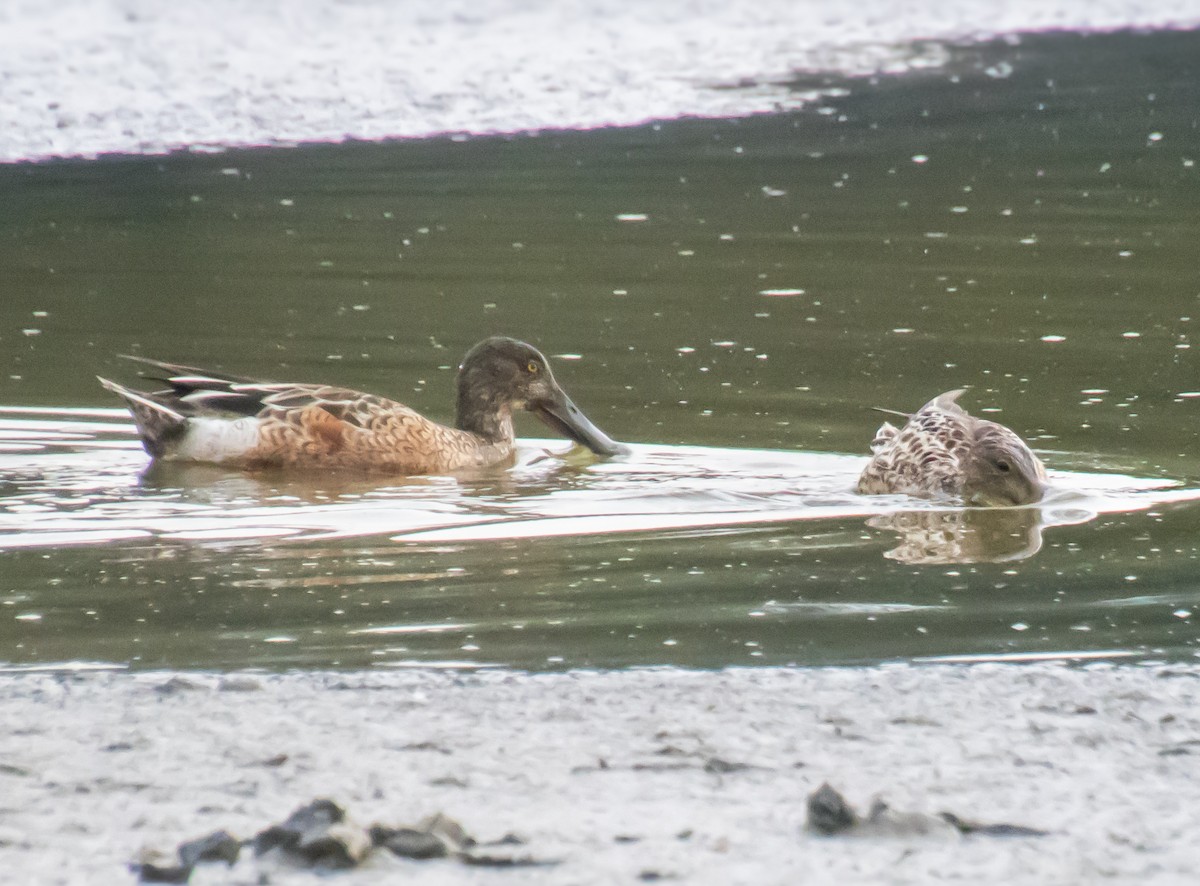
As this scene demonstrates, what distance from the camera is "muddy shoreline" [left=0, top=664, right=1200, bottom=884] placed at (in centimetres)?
442

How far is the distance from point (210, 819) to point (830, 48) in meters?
23.0

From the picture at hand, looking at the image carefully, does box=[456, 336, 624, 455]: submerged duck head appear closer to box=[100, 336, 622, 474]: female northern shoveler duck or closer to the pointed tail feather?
box=[100, 336, 622, 474]: female northern shoveler duck

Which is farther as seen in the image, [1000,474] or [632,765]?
[1000,474]

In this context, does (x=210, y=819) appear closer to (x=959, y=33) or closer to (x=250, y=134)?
(x=250, y=134)

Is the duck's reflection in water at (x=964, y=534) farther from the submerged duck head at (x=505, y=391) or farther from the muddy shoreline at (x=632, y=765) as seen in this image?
the submerged duck head at (x=505, y=391)

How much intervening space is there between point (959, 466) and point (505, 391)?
7.43 feet

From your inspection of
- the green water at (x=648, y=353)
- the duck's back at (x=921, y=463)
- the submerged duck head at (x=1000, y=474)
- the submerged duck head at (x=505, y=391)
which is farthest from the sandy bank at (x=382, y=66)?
the submerged duck head at (x=1000, y=474)

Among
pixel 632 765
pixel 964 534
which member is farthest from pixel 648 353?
pixel 632 765

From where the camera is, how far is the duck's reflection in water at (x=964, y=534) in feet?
24.4

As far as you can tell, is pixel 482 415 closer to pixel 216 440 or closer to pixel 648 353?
pixel 216 440

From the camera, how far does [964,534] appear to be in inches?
310

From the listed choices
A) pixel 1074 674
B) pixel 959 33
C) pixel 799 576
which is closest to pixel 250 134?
pixel 959 33

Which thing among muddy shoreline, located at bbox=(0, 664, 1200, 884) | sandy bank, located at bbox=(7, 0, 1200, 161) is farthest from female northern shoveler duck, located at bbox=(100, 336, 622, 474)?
sandy bank, located at bbox=(7, 0, 1200, 161)

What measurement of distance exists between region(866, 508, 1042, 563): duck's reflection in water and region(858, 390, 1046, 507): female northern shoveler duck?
0.08 metres
